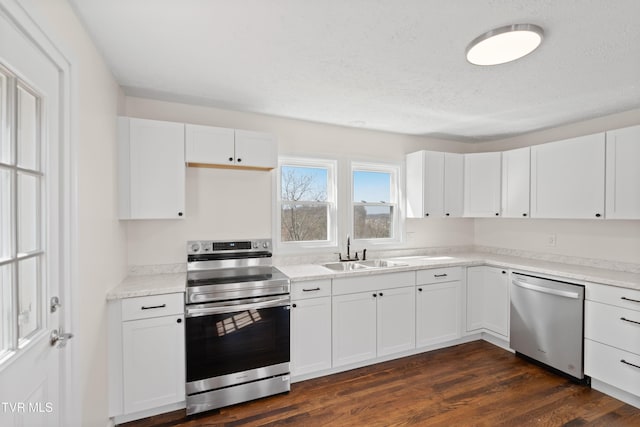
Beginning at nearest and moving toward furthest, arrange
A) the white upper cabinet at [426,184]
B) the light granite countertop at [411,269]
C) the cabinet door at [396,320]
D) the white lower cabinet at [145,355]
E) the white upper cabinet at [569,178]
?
the white lower cabinet at [145,355]
the light granite countertop at [411,269]
the white upper cabinet at [569,178]
the cabinet door at [396,320]
the white upper cabinet at [426,184]

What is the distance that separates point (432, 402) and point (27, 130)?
9.66 feet

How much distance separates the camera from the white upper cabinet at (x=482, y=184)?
3629 mm

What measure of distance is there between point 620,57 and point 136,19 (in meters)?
2.83

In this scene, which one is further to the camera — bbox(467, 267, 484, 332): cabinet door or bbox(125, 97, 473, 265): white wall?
bbox(467, 267, 484, 332): cabinet door

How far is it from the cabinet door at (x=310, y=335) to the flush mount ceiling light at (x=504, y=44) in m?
2.12

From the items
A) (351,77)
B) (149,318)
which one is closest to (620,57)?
(351,77)

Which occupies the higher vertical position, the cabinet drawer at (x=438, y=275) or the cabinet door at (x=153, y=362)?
the cabinet drawer at (x=438, y=275)

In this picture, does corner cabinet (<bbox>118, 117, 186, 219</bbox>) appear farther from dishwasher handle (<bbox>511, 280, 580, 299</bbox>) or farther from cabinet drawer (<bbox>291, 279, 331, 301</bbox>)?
dishwasher handle (<bbox>511, 280, 580, 299</bbox>)

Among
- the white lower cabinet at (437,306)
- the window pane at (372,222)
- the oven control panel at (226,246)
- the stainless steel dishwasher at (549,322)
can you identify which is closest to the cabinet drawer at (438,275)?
the white lower cabinet at (437,306)

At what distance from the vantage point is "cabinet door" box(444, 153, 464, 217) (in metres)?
3.71

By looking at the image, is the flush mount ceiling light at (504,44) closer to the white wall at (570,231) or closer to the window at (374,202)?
the window at (374,202)

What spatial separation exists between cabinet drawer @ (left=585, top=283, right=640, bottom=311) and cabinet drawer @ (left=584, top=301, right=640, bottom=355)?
0.04 m

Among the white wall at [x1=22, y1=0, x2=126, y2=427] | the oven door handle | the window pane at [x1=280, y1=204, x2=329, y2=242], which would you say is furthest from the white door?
the window pane at [x1=280, y1=204, x2=329, y2=242]

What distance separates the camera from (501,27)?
158cm
